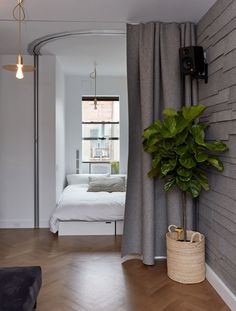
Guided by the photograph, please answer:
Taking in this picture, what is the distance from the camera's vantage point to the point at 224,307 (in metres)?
2.61

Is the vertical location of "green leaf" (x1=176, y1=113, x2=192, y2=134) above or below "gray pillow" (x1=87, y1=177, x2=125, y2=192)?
above

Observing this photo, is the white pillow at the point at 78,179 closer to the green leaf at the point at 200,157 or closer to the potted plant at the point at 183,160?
the potted plant at the point at 183,160

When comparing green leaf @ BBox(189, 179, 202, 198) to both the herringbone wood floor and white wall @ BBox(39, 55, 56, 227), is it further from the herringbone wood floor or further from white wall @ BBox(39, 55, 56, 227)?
white wall @ BBox(39, 55, 56, 227)

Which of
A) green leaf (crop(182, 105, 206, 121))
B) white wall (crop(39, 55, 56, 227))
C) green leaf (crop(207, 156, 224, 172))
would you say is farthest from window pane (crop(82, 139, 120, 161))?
green leaf (crop(207, 156, 224, 172))

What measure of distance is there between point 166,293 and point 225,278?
20.6 inches

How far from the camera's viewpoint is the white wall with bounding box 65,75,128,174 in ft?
21.1

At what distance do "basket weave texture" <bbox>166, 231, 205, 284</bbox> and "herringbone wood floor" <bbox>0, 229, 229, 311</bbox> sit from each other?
0.24 ft

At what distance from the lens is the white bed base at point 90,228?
452 cm

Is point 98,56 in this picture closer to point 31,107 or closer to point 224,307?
point 31,107

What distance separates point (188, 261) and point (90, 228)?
1.88m

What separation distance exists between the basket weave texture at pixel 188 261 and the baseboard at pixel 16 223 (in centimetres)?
261

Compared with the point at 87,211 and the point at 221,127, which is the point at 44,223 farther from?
the point at 221,127

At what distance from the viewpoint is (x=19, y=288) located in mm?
2197

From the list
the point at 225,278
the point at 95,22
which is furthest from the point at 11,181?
the point at 225,278
